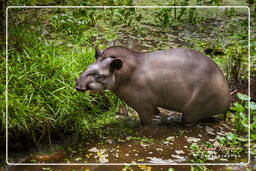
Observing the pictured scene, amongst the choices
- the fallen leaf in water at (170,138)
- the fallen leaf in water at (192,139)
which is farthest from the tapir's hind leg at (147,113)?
the fallen leaf in water at (192,139)

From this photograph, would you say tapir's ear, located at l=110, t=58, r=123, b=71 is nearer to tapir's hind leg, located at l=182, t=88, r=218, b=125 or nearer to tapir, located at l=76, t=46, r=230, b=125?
tapir, located at l=76, t=46, r=230, b=125

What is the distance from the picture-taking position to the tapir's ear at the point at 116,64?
2.30m

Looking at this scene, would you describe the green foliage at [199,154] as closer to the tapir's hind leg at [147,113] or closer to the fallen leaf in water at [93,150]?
the tapir's hind leg at [147,113]

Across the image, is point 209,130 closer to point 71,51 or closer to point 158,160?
point 158,160

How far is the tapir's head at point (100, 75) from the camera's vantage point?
228 centimetres

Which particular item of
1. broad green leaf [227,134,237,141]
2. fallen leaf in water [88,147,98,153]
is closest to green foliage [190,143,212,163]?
broad green leaf [227,134,237,141]

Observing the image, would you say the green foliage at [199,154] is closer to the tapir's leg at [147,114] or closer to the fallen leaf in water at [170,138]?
the fallen leaf in water at [170,138]

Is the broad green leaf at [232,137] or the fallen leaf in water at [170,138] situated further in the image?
the fallen leaf in water at [170,138]

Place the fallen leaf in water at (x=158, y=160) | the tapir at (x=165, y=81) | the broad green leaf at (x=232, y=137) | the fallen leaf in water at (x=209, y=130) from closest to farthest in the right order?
the fallen leaf in water at (x=158, y=160)
the broad green leaf at (x=232, y=137)
the tapir at (x=165, y=81)
the fallen leaf in water at (x=209, y=130)

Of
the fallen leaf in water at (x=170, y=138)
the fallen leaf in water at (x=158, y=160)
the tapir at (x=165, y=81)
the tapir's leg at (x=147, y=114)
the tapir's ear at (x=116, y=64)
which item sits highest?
the tapir's ear at (x=116, y=64)

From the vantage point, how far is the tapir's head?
228 cm

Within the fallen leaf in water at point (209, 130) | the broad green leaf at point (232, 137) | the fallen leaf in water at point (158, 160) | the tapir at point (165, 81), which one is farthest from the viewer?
the fallen leaf in water at point (209, 130)

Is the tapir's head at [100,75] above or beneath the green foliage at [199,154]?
above

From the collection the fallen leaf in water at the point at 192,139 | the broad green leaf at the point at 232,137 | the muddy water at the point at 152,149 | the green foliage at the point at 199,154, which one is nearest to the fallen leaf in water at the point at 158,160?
the muddy water at the point at 152,149
